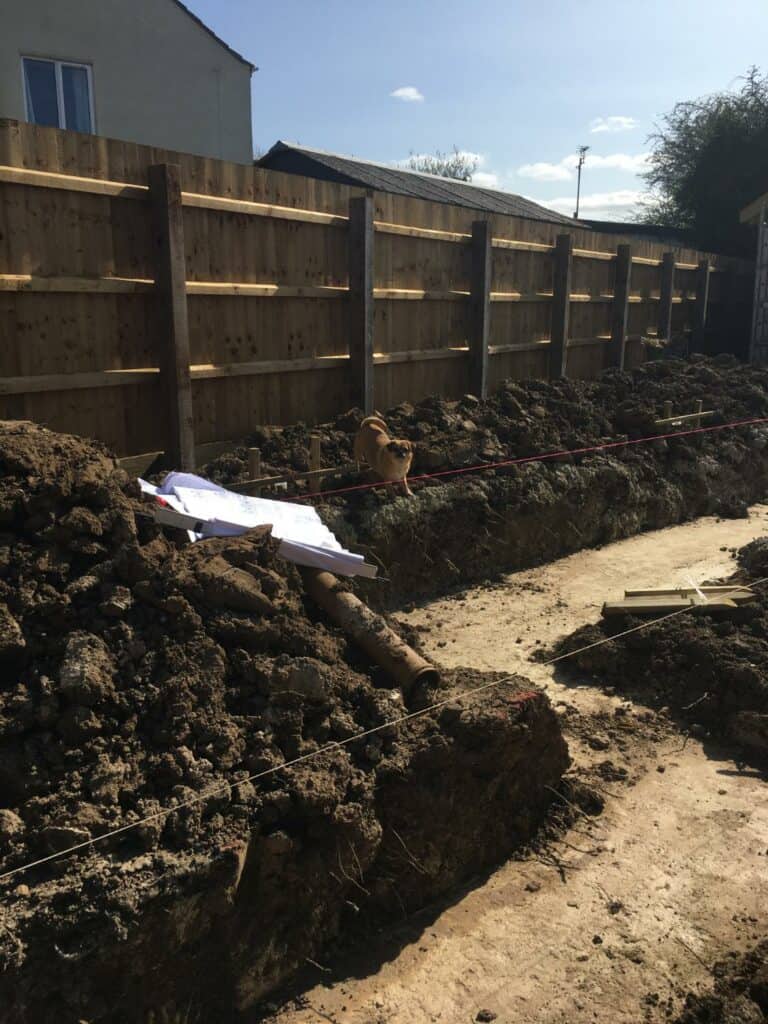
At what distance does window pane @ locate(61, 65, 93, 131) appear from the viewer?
12234 mm

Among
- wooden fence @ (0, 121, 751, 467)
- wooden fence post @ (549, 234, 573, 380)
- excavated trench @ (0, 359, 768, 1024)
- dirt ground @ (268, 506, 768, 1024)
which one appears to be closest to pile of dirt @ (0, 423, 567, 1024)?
excavated trench @ (0, 359, 768, 1024)

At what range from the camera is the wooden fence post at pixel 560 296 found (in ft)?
41.9

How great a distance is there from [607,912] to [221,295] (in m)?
5.95

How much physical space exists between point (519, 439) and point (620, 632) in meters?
3.71

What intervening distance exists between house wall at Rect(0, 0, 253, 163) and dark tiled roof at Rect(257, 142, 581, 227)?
104 inches

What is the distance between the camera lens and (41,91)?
11992 mm

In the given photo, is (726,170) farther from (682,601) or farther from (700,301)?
(682,601)

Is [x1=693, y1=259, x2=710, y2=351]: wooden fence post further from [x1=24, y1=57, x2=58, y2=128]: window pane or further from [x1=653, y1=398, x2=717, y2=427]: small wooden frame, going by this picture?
[x1=24, y1=57, x2=58, y2=128]: window pane

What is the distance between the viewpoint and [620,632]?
6.39 meters

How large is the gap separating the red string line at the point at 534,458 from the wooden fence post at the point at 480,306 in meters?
1.81

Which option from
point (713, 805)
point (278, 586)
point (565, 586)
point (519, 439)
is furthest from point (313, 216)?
point (713, 805)

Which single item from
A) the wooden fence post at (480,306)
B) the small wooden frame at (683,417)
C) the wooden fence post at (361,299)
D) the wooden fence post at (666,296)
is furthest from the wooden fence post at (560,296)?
the wooden fence post at (361,299)

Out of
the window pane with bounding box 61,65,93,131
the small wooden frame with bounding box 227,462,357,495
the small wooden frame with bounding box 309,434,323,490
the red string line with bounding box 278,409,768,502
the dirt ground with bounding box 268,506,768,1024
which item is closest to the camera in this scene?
the dirt ground with bounding box 268,506,768,1024

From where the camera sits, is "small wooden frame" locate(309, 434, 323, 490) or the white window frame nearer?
"small wooden frame" locate(309, 434, 323, 490)
